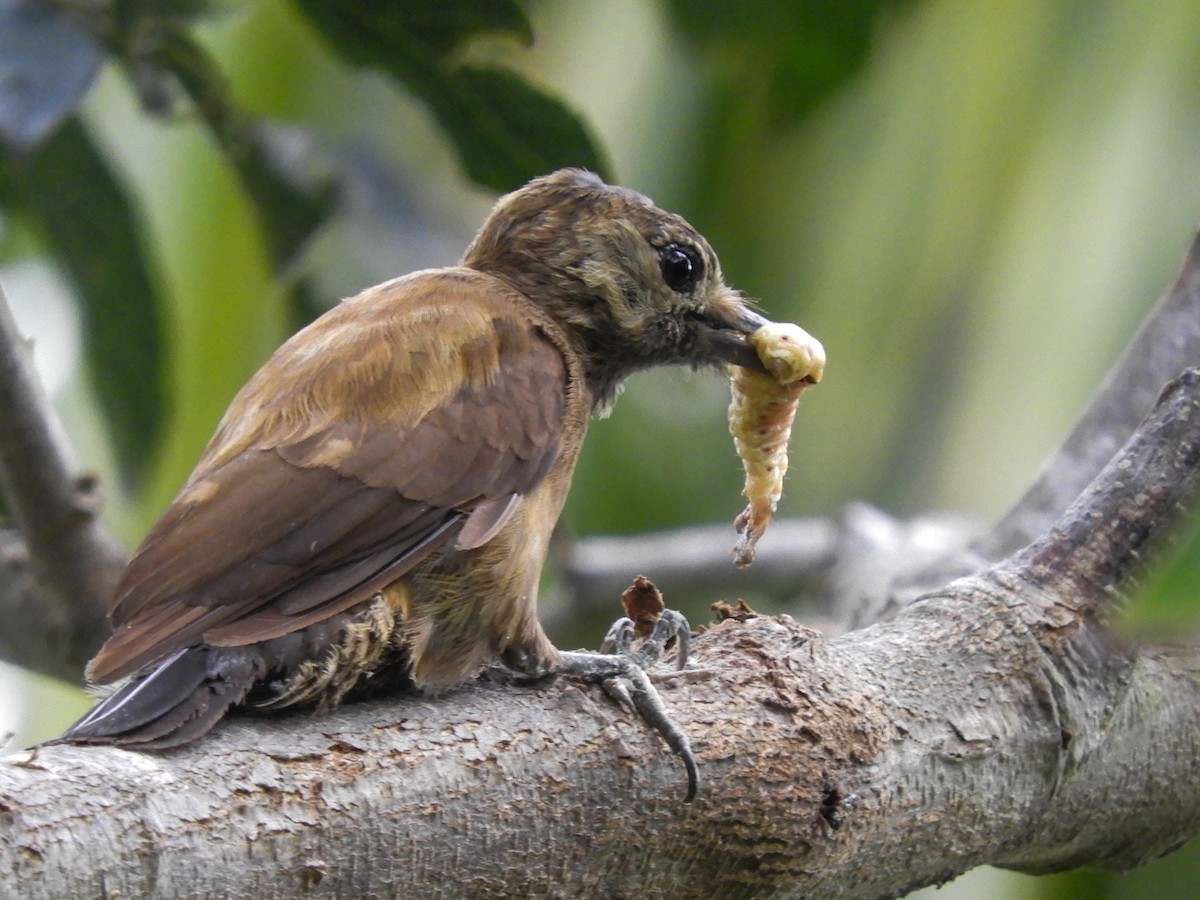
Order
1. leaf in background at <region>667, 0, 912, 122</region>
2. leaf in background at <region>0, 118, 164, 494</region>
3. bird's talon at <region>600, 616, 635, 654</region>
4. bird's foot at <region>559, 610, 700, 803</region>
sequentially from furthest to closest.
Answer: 1. leaf in background at <region>667, 0, 912, 122</region>
2. leaf in background at <region>0, 118, 164, 494</region>
3. bird's talon at <region>600, 616, 635, 654</region>
4. bird's foot at <region>559, 610, 700, 803</region>

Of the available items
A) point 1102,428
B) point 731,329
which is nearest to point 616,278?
point 731,329

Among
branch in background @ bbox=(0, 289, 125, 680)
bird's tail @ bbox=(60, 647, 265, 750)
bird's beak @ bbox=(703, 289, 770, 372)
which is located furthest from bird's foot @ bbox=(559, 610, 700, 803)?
branch in background @ bbox=(0, 289, 125, 680)

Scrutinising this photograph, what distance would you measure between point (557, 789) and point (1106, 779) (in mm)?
913

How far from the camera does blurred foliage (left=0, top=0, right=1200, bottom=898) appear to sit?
3391mm

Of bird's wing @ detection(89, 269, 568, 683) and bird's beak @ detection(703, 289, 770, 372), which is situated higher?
bird's beak @ detection(703, 289, 770, 372)

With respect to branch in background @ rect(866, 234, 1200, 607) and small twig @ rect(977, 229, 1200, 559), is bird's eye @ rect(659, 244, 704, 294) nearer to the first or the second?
branch in background @ rect(866, 234, 1200, 607)

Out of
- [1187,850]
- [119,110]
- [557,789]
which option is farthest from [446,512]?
[119,110]

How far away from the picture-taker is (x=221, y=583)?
6.54ft

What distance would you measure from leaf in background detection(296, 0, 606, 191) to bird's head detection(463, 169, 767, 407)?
0.64 feet

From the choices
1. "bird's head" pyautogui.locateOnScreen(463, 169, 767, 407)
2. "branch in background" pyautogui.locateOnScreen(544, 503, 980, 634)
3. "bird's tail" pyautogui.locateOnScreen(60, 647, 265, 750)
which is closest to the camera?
"bird's tail" pyautogui.locateOnScreen(60, 647, 265, 750)

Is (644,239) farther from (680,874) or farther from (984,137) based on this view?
(984,137)

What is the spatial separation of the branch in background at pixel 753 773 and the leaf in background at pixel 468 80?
4.20 ft

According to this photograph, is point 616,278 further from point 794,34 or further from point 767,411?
point 794,34

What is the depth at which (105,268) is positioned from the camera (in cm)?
337
